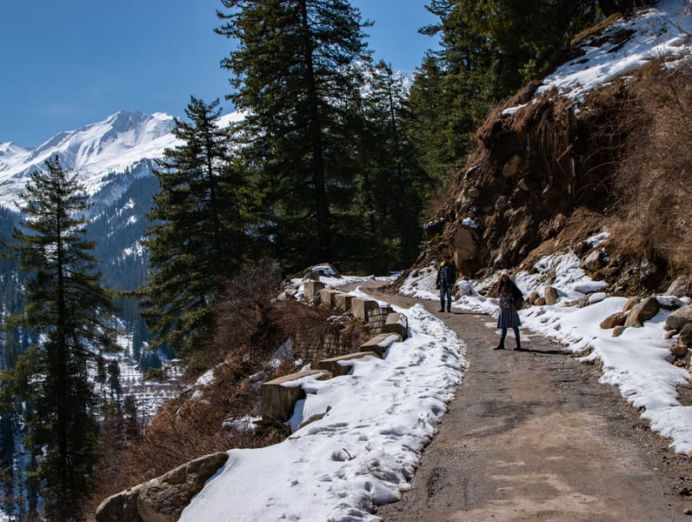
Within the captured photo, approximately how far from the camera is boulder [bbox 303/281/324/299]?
53.0ft

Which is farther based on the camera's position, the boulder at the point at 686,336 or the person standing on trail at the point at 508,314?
the person standing on trail at the point at 508,314

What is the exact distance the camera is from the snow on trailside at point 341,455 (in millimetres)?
4148

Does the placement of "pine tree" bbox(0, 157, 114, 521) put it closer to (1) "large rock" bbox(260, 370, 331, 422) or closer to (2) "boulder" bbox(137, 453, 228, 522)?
(1) "large rock" bbox(260, 370, 331, 422)

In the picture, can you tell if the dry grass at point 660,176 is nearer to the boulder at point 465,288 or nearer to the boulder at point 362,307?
the boulder at point 465,288

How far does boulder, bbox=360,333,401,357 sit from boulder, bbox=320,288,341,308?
4.65m

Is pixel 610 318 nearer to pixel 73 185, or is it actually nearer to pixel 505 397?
pixel 505 397

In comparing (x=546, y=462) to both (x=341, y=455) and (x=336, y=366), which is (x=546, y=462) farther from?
(x=336, y=366)

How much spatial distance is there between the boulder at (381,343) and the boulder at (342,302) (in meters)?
3.76

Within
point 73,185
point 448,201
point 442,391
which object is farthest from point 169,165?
point 442,391

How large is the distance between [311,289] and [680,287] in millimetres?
10550

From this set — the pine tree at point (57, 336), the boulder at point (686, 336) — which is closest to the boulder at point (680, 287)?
the boulder at point (686, 336)

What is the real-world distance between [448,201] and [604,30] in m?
7.66

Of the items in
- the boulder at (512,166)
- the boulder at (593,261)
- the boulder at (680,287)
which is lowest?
the boulder at (680,287)

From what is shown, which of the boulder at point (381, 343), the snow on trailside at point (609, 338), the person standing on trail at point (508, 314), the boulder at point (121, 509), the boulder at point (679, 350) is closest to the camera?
the boulder at point (121, 509)
